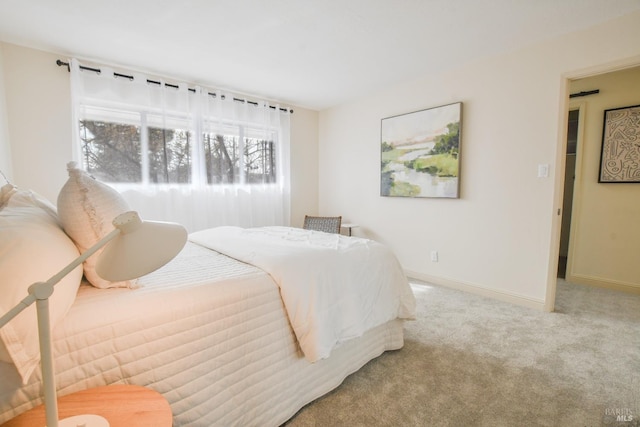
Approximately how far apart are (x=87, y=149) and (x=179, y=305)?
2529mm

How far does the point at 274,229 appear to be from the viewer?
2.68 meters

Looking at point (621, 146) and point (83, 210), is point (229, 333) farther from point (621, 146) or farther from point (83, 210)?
point (621, 146)

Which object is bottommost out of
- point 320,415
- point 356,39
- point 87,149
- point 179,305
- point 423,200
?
point 320,415

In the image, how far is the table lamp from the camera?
1.80 feet

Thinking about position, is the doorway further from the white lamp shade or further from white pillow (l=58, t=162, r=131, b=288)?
white pillow (l=58, t=162, r=131, b=288)

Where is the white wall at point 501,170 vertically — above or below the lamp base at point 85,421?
above

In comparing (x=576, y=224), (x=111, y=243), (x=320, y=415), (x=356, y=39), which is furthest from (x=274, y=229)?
(x=576, y=224)

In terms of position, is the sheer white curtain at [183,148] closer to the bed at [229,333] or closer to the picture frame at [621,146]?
the bed at [229,333]

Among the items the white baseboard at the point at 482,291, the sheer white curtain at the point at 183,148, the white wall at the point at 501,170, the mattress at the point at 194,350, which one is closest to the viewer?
the mattress at the point at 194,350

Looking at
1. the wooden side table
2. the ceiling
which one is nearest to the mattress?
the wooden side table

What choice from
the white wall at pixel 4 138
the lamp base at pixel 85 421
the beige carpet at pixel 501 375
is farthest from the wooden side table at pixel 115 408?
the white wall at pixel 4 138

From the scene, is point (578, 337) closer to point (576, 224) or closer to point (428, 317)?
point (428, 317)

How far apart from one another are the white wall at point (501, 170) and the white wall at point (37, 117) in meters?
3.35

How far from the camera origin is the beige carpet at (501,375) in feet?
4.74
